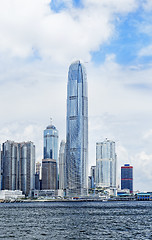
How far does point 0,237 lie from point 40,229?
19958 millimetres

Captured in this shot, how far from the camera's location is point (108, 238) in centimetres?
9444

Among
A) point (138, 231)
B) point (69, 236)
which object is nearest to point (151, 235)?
point (138, 231)

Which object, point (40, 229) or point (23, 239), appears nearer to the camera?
point (23, 239)

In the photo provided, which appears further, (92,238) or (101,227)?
(101,227)

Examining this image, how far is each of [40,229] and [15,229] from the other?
6611 mm

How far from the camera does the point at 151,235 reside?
9938cm

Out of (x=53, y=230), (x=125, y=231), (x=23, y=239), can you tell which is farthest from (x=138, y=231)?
(x=23, y=239)

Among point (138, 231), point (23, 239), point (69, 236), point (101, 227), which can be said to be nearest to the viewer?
point (23, 239)

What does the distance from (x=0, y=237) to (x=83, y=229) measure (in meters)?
27.0

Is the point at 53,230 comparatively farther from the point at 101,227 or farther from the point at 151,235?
the point at 151,235

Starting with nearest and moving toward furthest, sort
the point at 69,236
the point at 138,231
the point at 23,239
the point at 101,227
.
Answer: the point at 23,239 → the point at 69,236 → the point at 138,231 → the point at 101,227

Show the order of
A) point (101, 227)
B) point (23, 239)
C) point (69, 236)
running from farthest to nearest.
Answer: point (101, 227) < point (69, 236) < point (23, 239)

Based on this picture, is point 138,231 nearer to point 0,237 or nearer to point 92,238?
point 92,238

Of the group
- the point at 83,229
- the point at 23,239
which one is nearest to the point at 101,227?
the point at 83,229
